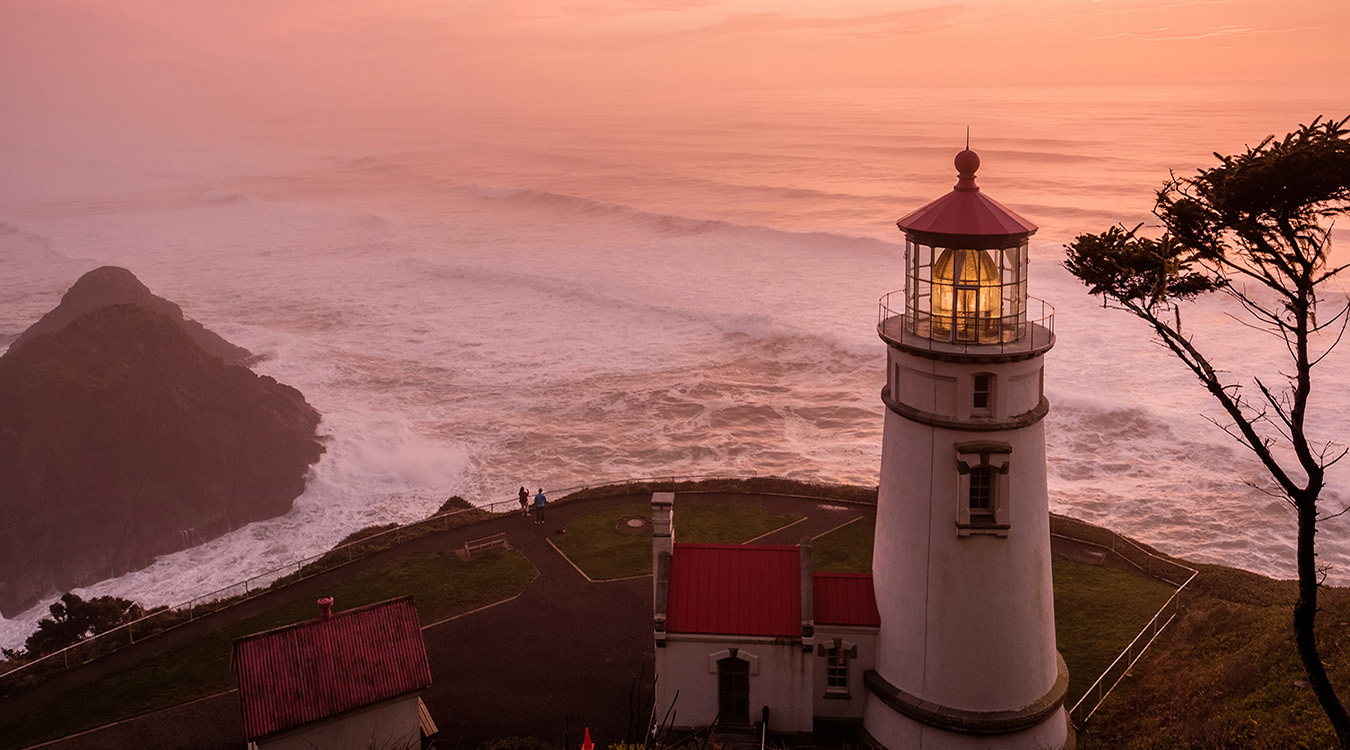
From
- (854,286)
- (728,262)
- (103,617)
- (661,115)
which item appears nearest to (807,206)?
(728,262)

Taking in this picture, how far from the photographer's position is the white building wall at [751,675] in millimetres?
13555

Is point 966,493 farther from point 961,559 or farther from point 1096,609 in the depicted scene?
point 1096,609

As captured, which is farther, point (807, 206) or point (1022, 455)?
point (807, 206)

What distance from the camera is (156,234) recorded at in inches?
3844

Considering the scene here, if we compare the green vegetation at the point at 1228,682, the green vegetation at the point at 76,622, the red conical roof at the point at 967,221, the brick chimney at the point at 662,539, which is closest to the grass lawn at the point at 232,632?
the green vegetation at the point at 76,622

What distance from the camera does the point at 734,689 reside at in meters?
13.8

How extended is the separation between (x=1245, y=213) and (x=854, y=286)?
165ft

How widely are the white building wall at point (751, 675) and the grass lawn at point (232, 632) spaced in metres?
6.01

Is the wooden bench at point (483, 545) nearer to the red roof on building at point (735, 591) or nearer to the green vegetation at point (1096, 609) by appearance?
the red roof on building at point (735, 591)

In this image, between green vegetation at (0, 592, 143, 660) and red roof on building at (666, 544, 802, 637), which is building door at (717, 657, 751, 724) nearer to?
red roof on building at (666, 544, 802, 637)

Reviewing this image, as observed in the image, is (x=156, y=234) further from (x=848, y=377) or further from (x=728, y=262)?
(x=848, y=377)

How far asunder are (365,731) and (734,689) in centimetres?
525

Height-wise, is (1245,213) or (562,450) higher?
(1245,213)

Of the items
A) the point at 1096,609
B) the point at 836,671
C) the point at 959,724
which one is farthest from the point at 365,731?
the point at 1096,609
